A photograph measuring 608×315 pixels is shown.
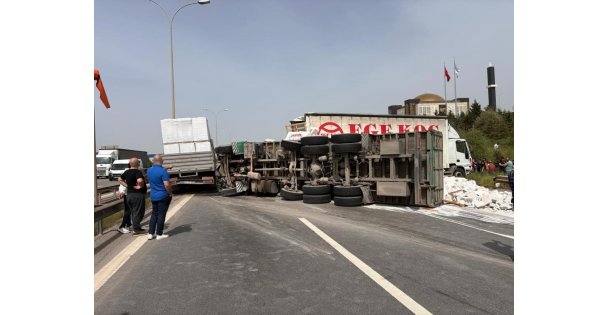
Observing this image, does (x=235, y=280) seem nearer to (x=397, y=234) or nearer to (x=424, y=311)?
(x=424, y=311)

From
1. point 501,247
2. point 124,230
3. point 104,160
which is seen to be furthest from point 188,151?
point 104,160

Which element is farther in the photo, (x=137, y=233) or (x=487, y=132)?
(x=487, y=132)

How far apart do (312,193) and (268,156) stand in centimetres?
419

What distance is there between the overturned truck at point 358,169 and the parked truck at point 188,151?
2477 mm

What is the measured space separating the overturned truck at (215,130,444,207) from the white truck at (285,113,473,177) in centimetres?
519

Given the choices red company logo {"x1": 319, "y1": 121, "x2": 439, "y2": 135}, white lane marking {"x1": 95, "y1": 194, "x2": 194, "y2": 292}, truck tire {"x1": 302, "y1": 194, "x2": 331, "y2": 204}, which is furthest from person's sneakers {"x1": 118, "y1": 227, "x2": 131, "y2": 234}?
red company logo {"x1": 319, "y1": 121, "x2": 439, "y2": 135}

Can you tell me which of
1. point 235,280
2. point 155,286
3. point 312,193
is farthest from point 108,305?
point 312,193

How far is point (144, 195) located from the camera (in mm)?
7895

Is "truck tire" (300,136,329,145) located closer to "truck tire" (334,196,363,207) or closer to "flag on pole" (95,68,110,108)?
"truck tire" (334,196,363,207)

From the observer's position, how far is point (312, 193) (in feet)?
41.7

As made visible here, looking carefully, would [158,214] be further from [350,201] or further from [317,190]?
[317,190]

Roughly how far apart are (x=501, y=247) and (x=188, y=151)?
1415 cm

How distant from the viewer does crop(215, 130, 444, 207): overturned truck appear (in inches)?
438

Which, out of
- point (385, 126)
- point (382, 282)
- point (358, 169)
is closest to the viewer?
point (382, 282)
